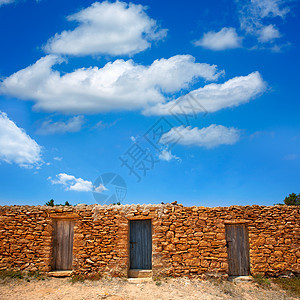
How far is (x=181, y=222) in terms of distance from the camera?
34.0ft

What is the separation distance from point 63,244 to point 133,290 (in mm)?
3402

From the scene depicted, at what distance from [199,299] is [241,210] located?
3.56 m

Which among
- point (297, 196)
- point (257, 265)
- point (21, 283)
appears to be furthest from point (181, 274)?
point (297, 196)

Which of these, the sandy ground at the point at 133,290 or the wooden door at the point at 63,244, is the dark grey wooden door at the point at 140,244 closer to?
the sandy ground at the point at 133,290

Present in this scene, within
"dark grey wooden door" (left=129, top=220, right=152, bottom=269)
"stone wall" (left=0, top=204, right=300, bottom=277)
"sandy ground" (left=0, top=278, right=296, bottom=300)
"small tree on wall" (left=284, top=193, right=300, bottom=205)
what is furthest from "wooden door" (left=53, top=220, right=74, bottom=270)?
"small tree on wall" (left=284, top=193, right=300, bottom=205)

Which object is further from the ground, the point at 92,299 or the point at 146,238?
the point at 146,238

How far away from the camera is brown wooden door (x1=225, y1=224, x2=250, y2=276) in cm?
1059

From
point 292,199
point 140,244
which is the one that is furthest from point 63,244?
point 292,199

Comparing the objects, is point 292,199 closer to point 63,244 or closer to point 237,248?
point 237,248

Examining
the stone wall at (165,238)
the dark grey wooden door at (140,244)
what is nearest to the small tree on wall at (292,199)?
the stone wall at (165,238)

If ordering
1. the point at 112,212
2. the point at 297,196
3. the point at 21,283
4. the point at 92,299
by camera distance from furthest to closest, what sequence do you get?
the point at 297,196 → the point at 112,212 → the point at 21,283 → the point at 92,299

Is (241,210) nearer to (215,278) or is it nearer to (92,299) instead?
(215,278)

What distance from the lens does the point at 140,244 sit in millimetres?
10711

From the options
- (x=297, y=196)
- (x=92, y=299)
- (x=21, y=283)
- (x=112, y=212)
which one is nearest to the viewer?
(x=92, y=299)
